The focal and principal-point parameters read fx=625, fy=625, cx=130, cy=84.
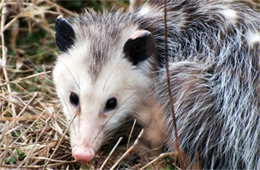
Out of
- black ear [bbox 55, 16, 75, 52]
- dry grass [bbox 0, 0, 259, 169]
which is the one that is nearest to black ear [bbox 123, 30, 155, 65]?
black ear [bbox 55, 16, 75, 52]

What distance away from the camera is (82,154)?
2.86m

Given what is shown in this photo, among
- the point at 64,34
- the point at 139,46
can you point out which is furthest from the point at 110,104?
the point at 64,34

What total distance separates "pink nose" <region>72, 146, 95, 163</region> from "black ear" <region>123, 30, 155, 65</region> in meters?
0.56

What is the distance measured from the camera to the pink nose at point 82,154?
286 centimetres

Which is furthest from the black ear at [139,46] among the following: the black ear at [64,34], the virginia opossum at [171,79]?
the black ear at [64,34]

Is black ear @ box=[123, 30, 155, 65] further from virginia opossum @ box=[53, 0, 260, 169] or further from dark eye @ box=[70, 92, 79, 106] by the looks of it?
dark eye @ box=[70, 92, 79, 106]

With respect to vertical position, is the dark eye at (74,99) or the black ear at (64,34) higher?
the black ear at (64,34)

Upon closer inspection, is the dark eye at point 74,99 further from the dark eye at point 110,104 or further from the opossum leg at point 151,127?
the opossum leg at point 151,127

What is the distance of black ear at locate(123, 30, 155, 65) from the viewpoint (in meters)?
3.09

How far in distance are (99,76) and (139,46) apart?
0.26 metres

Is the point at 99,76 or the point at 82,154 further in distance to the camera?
the point at 99,76

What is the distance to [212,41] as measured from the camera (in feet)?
10.7

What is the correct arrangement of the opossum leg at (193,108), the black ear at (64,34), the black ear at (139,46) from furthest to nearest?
the black ear at (64,34) < the black ear at (139,46) < the opossum leg at (193,108)

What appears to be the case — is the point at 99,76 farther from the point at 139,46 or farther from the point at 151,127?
the point at 151,127
